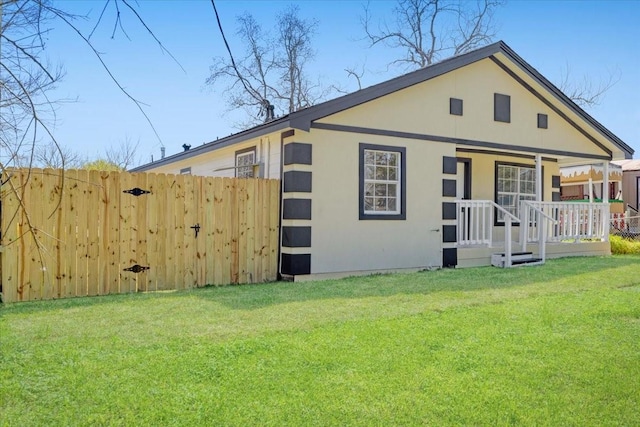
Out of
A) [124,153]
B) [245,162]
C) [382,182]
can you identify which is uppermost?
[124,153]

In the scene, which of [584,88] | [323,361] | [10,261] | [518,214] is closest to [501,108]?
Answer: [518,214]

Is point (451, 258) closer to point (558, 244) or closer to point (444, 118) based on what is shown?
point (444, 118)

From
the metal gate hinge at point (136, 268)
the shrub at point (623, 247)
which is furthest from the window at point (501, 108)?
the metal gate hinge at point (136, 268)

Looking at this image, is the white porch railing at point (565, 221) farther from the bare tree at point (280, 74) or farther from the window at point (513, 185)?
the bare tree at point (280, 74)

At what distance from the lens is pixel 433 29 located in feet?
81.7

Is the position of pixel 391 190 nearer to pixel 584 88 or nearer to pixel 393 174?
pixel 393 174

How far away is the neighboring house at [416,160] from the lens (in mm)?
8500

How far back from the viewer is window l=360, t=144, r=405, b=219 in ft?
29.9

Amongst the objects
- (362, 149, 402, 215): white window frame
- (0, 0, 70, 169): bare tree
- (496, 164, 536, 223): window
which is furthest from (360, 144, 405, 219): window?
(0, 0, 70, 169): bare tree

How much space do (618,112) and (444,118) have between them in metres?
15.1

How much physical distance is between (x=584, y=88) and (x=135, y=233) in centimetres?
2293

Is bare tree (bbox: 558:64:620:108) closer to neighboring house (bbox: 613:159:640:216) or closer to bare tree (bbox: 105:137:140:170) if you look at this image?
neighboring house (bbox: 613:159:640:216)

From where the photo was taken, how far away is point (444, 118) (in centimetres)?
1015

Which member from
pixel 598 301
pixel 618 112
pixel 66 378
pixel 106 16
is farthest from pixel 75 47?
pixel 618 112
